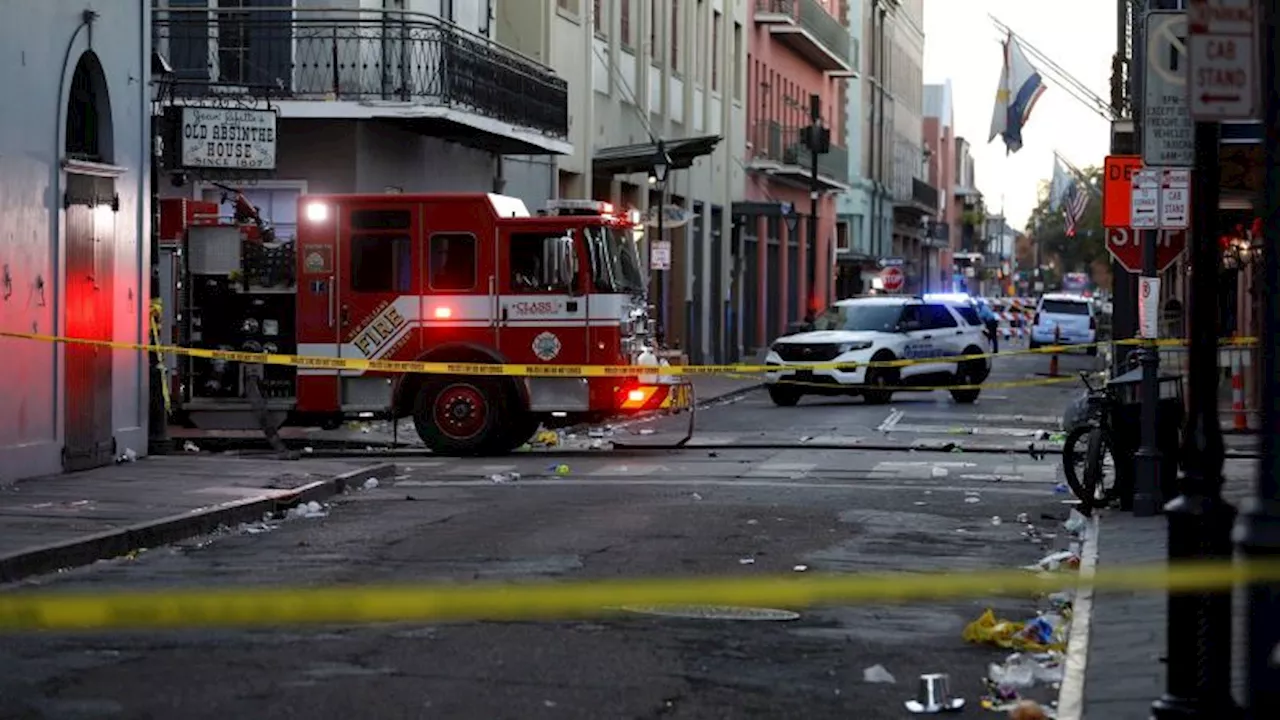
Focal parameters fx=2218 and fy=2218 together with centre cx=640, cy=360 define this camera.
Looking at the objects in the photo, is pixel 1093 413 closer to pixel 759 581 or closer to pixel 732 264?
pixel 759 581

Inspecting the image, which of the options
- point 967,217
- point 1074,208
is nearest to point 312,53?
point 1074,208

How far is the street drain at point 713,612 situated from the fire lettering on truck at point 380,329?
41.7ft

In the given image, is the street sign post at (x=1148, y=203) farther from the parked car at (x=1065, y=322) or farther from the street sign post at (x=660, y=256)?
the parked car at (x=1065, y=322)

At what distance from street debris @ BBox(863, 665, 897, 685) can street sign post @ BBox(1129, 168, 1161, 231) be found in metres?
7.72

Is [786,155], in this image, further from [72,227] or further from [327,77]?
[72,227]

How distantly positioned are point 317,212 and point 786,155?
39.2m

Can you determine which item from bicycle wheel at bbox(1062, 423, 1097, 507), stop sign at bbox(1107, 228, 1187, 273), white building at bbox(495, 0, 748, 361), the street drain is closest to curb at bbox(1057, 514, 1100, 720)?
the street drain

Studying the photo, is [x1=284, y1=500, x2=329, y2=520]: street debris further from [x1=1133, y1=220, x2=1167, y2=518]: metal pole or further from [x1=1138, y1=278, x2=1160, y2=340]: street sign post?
[x1=1138, y1=278, x2=1160, y2=340]: street sign post

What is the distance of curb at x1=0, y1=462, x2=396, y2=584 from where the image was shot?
493 inches

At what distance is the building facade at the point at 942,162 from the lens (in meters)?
122

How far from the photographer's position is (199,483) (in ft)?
59.1

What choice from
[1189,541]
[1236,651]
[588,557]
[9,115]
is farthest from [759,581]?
[9,115]

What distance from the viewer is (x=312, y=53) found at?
29.2 meters

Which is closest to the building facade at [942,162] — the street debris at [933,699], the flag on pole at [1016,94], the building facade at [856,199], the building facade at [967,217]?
the building facade at [967,217]
